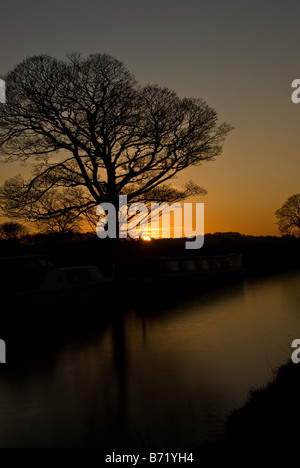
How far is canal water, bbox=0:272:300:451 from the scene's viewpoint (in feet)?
25.6

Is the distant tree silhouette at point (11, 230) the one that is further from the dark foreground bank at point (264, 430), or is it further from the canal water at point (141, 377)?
the dark foreground bank at point (264, 430)

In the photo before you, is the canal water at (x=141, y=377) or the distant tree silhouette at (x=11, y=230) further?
the distant tree silhouette at (x=11, y=230)

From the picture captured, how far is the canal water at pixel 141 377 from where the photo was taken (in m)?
7.79

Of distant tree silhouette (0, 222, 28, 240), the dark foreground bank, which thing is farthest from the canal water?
distant tree silhouette (0, 222, 28, 240)

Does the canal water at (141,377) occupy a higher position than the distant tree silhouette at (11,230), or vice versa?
the distant tree silhouette at (11,230)

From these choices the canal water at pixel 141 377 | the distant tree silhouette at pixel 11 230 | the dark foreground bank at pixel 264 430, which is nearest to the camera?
the dark foreground bank at pixel 264 430

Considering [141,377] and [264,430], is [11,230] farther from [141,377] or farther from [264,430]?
[264,430]

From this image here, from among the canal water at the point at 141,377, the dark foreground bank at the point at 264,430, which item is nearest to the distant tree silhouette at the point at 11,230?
the canal water at the point at 141,377

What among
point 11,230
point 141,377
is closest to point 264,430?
point 141,377

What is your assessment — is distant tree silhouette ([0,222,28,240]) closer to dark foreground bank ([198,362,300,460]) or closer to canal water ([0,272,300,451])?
canal water ([0,272,300,451])

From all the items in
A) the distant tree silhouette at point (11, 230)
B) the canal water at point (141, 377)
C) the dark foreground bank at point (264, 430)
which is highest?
the distant tree silhouette at point (11, 230)

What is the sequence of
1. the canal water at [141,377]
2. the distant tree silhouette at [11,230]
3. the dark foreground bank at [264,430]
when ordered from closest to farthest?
the dark foreground bank at [264,430], the canal water at [141,377], the distant tree silhouette at [11,230]

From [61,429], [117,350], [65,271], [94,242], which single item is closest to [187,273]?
[94,242]
